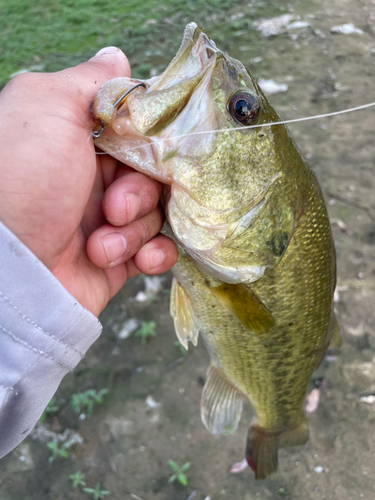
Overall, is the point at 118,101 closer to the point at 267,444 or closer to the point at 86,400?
the point at 267,444

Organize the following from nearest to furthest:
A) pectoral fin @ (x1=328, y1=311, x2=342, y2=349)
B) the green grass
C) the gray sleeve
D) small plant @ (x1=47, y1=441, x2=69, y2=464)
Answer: the gray sleeve < pectoral fin @ (x1=328, y1=311, x2=342, y2=349) < small plant @ (x1=47, y1=441, x2=69, y2=464) < the green grass

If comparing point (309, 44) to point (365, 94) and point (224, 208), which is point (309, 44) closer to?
point (365, 94)

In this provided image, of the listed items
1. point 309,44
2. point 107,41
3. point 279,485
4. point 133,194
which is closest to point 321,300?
point 133,194

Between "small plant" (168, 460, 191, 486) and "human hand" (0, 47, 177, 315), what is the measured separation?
63.3 inches

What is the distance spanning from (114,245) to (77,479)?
195 centimetres

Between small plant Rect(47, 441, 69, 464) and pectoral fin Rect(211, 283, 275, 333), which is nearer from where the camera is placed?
pectoral fin Rect(211, 283, 275, 333)

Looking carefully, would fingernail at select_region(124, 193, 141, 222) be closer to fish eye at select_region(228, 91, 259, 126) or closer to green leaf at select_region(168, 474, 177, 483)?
fish eye at select_region(228, 91, 259, 126)

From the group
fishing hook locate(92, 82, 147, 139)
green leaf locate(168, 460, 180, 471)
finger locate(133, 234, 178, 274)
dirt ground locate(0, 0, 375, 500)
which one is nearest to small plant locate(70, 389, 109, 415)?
dirt ground locate(0, 0, 375, 500)

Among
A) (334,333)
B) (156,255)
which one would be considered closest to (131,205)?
(156,255)

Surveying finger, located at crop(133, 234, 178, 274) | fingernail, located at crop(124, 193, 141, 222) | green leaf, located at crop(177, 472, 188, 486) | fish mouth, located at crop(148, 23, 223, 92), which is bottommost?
green leaf, located at crop(177, 472, 188, 486)

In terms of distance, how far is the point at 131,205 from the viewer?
4.37 ft

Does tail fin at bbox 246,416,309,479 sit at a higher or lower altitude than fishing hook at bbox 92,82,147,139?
lower

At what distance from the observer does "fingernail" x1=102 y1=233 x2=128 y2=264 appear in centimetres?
139

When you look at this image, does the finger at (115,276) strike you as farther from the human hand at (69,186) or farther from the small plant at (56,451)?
the small plant at (56,451)
